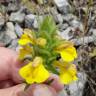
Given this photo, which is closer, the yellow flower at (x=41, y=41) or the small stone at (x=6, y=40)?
the yellow flower at (x=41, y=41)

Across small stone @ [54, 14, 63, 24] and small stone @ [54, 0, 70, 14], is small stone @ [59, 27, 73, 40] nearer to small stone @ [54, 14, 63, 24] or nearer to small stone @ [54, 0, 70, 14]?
small stone @ [54, 14, 63, 24]

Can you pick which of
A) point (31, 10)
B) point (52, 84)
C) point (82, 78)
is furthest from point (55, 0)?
point (52, 84)

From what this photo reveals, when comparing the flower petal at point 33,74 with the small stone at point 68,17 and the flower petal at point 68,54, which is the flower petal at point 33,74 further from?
the small stone at point 68,17

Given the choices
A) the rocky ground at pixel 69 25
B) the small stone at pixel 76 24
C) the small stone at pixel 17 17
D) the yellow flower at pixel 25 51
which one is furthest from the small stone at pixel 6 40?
the yellow flower at pixel 25 51

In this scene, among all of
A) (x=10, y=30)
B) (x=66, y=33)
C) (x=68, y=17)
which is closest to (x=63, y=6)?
(x=68, y=17)

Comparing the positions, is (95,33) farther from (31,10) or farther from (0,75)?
(0,75)
